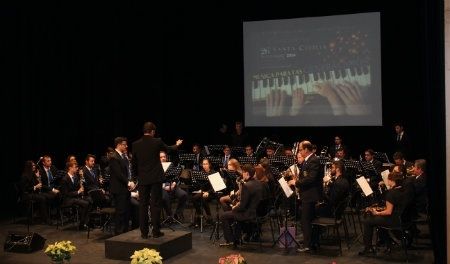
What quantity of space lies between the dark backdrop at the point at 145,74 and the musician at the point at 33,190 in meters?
3.30

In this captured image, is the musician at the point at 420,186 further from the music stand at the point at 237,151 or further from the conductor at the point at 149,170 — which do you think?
the music stand at the point at 237,151

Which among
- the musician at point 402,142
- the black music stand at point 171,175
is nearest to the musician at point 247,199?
the black music stand at point 171,175

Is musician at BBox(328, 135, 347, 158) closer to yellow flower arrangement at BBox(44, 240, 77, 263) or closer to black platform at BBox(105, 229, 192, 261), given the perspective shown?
black platform at BBox(105, 229, 192, 261)

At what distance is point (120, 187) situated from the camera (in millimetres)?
10617

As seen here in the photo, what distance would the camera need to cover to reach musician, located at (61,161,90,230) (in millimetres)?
11664

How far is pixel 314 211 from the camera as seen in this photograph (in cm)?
956

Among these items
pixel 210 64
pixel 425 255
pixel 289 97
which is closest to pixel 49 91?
pixel 210 64

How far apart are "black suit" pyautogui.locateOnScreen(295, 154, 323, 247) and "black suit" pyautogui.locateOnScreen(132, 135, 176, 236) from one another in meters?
1.91

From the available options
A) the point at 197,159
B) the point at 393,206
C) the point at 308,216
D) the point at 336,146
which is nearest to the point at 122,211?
the point at 308,216

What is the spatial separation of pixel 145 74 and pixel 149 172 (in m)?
9.21

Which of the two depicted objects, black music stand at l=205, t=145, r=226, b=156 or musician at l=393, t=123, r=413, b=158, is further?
black music stand at l=205, t=145, r=226, b=156

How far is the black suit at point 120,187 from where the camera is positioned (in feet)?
34.6

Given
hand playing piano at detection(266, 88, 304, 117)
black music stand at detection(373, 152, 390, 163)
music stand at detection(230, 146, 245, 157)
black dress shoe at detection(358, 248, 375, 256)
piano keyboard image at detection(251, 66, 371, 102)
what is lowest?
black dress shoe at detection(358, 248, 375, 256)

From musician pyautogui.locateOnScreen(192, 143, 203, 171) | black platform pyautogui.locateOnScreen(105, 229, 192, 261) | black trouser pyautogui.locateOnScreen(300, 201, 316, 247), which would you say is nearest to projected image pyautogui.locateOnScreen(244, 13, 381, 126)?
musician pyautogui.locateOnScreen(192, 143, 203, 171)
